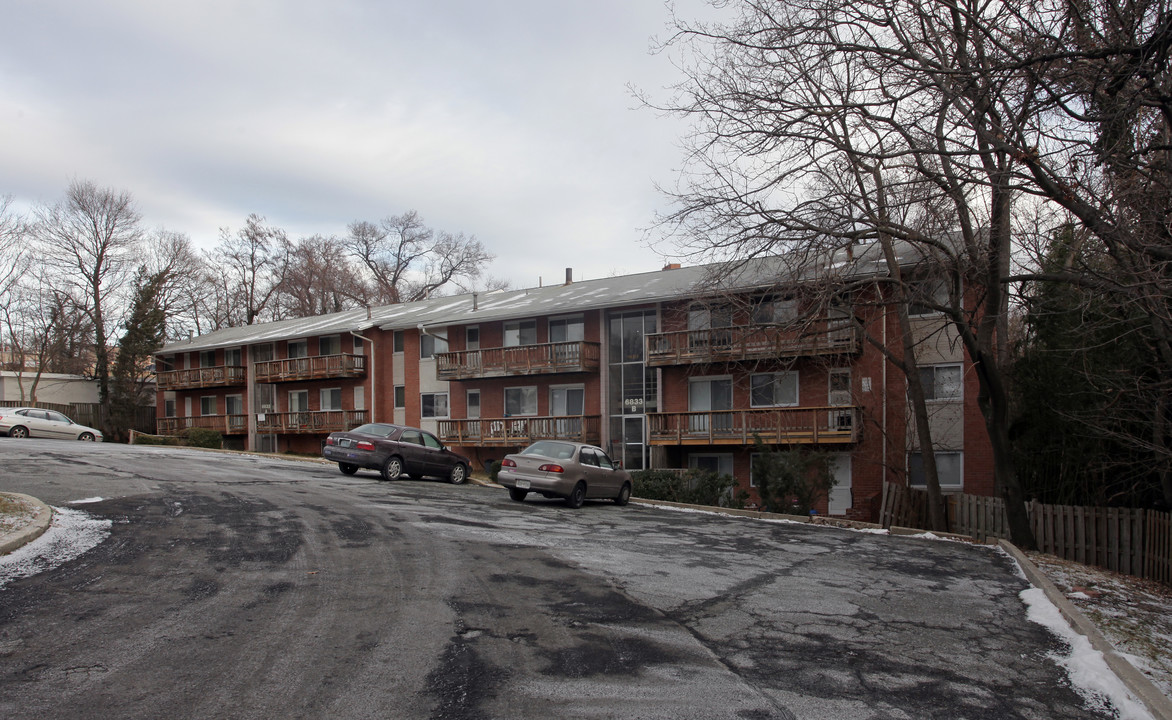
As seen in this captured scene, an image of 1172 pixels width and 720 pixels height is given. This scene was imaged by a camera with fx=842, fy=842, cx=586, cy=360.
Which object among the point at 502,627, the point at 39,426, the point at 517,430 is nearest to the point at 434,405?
the point at 517,430

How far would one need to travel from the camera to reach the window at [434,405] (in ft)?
118

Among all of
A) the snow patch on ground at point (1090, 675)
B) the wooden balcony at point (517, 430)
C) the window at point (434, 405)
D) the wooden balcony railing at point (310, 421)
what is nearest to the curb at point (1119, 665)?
the snow patch on ground at point (1090, 675)

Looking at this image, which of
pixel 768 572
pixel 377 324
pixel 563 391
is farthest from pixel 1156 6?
pixel 377 324

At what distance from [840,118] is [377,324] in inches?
1139

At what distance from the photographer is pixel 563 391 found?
32219mm

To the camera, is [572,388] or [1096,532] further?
[572,388]

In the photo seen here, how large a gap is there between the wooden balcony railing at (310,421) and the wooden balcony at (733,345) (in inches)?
627

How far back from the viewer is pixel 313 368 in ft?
129

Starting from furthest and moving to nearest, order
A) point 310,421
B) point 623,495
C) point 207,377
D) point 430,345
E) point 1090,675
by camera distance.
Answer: point 207,377 < point 310,421 < point 430,345 < point 623,495 < point 1090,675

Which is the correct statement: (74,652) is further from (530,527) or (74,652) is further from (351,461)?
(351,461)

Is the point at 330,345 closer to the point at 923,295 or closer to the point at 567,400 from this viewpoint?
the point at 567,400

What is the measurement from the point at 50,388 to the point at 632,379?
4121 centimetres

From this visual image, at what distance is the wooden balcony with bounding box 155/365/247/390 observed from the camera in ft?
145

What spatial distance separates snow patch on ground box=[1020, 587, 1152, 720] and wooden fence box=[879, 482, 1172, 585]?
25.5ft
